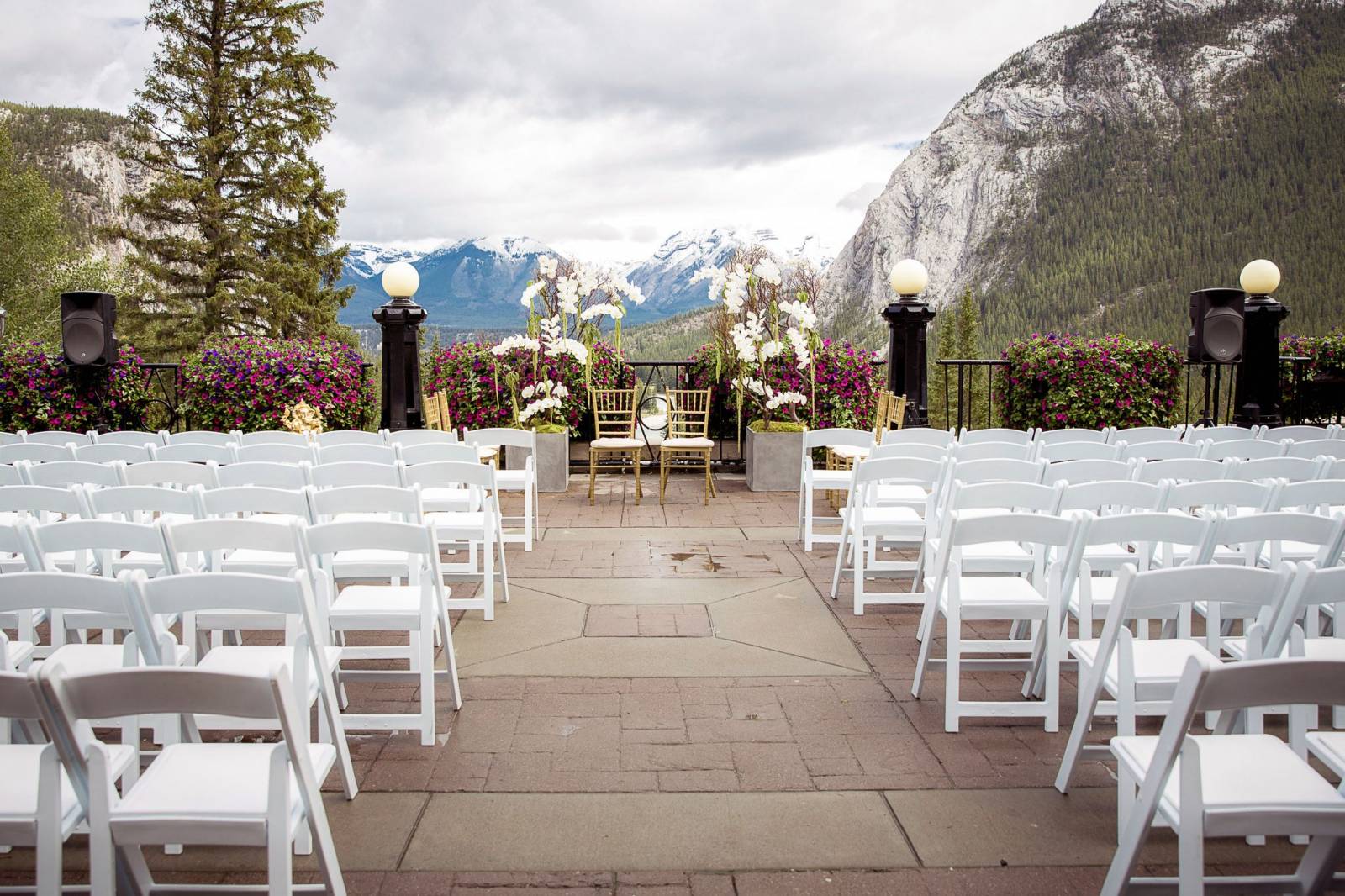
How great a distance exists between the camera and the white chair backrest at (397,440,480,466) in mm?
5039

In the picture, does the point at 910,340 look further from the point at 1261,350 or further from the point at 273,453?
the point at 273,453

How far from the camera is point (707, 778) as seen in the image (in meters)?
2.85

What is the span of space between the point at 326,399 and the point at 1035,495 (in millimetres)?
7418

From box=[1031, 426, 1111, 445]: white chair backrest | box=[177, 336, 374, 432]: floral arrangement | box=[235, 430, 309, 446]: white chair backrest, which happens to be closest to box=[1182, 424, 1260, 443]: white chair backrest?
box=[1031, 426, 1111, 445]: white chair backrest

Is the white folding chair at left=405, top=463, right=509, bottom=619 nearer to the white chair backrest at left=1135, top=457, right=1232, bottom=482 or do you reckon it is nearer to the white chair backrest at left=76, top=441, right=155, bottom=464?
the white chair backrest at left=76, top=441, right=155, bottom=464

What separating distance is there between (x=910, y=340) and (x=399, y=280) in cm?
474

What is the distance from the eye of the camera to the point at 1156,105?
249 ft

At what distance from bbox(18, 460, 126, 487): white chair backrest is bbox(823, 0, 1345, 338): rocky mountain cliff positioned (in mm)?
65009

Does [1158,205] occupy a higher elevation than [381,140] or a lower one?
higher

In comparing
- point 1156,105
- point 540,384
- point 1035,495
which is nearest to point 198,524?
point 1035,495

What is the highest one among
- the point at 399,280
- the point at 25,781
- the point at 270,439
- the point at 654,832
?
the point at 399,280

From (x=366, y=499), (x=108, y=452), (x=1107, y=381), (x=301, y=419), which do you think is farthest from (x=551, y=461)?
(x=1107, y=381)

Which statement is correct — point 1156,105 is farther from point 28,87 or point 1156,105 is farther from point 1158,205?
point 28,87

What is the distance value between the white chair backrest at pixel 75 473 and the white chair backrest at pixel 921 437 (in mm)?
4087
